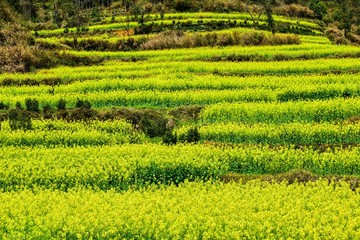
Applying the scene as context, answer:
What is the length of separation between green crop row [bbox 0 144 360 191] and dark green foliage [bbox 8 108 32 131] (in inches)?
163

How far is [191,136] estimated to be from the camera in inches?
912

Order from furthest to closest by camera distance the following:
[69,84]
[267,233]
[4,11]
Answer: [4,11] → [69,84] → [267,233]

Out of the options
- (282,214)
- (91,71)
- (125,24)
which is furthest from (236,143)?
(125,24)

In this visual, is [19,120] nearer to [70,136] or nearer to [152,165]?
[70,136]

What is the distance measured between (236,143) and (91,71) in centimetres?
1701

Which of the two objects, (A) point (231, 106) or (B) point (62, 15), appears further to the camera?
(B) point (62, 15)

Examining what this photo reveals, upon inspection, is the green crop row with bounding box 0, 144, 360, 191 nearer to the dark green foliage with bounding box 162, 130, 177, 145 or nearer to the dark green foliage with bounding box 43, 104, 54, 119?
the dark green foliage with bounding box 162, 130, 177, 145

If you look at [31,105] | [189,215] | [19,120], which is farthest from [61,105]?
[189,215]

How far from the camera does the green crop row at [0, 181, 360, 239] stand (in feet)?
42.4

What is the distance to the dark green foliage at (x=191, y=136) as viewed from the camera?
23125 millimetres

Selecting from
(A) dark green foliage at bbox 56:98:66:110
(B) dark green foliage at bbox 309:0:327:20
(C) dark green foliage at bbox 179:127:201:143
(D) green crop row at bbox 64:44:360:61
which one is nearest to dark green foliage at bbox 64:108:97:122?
(A) dark green foliage at bbox 56:98:66:110

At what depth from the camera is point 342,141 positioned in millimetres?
22359

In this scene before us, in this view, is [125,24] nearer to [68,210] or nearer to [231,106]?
[231,106]

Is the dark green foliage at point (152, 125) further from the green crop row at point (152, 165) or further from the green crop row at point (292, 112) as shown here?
the green crop row at point (152, 165)
